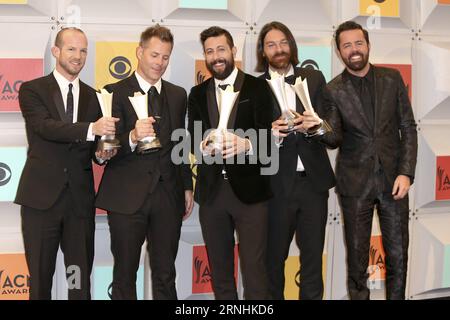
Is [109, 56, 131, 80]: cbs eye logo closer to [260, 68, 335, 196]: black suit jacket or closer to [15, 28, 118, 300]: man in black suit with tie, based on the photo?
[15, 28, 118, 300]: man in black suit with tie

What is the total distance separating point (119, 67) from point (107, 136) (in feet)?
4.30

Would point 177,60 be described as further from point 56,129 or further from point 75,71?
point 56,129

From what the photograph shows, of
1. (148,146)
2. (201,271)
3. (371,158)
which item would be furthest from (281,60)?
(201,271)

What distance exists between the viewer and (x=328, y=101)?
417cm

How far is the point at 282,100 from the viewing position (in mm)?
3693

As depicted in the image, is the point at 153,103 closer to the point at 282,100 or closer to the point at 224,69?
the point at 224,69

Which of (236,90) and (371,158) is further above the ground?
(236,90)

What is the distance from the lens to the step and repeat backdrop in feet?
14.9

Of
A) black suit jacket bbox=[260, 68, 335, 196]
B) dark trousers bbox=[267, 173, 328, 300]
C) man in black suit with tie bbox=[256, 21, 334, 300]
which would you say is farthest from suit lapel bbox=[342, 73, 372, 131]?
dark trousers bbox=[267, 173, 328, 300]

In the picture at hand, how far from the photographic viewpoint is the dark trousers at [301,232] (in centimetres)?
393

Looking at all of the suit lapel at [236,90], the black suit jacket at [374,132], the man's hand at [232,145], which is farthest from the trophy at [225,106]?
the black suit jacket at [374,132]

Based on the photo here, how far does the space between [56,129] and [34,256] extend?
934mm

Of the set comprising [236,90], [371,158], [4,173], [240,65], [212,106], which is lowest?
[4,173]

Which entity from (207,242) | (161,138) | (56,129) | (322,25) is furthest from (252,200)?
(322,25)
